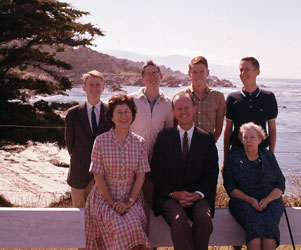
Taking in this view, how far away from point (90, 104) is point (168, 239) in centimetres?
121

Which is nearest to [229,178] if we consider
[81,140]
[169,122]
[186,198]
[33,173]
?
[186,198]

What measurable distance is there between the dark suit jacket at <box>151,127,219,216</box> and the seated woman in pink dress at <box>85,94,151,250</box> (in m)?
0.15

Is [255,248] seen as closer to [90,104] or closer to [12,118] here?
[90,104]

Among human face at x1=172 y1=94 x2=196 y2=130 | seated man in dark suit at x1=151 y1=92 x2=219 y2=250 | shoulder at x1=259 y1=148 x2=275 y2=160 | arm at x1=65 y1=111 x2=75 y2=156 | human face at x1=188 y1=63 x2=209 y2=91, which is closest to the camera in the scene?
seated man in dark suit at x1=151 y1=92 x2=219 y2=250

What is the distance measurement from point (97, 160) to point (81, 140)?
0.43 m

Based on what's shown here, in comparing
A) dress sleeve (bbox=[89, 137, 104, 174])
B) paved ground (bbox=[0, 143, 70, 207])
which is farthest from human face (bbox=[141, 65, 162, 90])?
paved ground (bbox=[0, 143, 70, 207])

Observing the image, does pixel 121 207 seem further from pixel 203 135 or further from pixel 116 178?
pixel 203 135

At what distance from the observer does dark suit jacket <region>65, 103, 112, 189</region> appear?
112 inches

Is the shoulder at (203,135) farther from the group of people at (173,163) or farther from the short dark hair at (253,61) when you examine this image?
the short dark hair at (253,61)

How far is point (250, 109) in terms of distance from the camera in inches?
120

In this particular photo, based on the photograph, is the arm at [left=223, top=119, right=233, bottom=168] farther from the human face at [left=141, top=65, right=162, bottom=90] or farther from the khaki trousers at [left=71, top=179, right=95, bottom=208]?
the khaki trousers at [left=71, top=179, right=95, bottom=208]

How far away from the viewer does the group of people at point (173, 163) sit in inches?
95.0

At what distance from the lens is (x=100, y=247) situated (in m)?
2.48

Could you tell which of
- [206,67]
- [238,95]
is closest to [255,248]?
[238,95]
